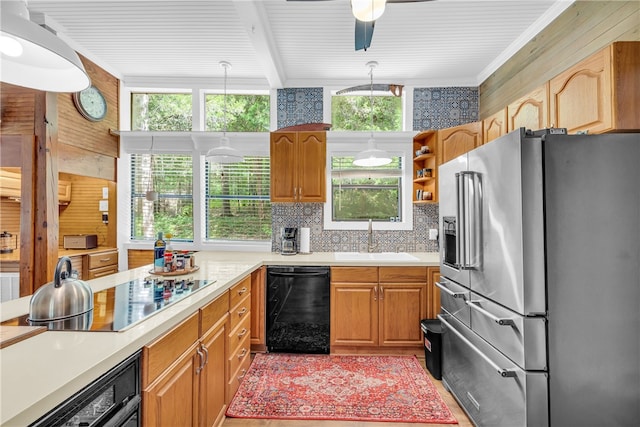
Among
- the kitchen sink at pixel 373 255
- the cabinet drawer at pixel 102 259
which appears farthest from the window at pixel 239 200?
the cabinet drawer at pixel 102 259

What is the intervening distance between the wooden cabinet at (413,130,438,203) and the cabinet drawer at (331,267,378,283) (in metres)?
1.00

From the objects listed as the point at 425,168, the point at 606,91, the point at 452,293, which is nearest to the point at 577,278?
the point at 452,293

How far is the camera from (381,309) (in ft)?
9.27

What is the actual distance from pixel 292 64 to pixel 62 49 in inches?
99.5

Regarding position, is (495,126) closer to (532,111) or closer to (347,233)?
(532,111)

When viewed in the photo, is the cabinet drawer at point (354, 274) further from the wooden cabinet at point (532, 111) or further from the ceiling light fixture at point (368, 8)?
the ceiling light fixture at point (368, 8)

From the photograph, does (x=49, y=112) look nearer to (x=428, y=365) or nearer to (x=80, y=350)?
(x=80, y=350)

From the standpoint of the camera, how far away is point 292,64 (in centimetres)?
316

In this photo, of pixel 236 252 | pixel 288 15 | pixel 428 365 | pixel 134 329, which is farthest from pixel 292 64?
pixel 428 365

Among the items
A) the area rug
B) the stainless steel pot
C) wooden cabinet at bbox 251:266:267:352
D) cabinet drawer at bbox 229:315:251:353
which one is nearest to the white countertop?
the stainless steel pot

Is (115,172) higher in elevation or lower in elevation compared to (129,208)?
higher

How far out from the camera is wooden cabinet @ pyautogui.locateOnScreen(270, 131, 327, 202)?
3.27m

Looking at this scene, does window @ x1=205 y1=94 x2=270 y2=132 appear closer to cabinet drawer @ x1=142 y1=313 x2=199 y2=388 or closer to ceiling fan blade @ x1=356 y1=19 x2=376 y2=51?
ceiling fan blade @ x1=356 y1=19 x2=376 y2=51

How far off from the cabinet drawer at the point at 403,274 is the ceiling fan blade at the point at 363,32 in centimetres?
184
